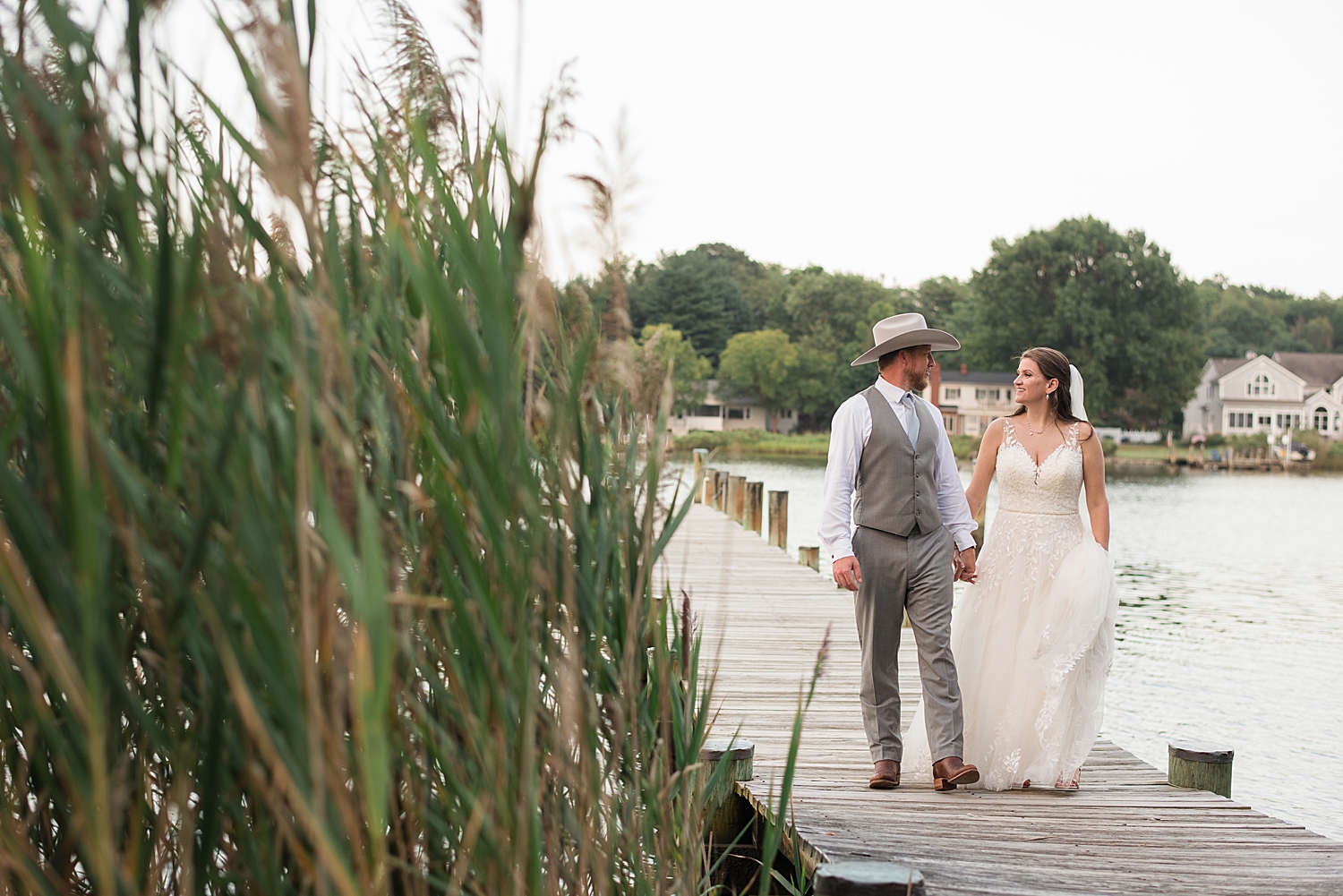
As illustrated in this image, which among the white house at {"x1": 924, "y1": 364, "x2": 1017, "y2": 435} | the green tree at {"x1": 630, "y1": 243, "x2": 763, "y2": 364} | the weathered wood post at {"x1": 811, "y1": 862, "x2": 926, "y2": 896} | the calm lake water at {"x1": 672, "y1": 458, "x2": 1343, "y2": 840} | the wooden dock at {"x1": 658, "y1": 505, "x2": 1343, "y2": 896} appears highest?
the green tree at {"x1": 630, "y1": 243, "x2": 763, "y2": 364}

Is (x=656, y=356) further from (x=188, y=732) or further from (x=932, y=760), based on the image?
(x=932, y=760)

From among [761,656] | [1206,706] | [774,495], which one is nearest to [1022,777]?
[761,656]

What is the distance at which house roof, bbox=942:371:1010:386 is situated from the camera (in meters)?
72.9

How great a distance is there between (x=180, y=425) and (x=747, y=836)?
4.10 m

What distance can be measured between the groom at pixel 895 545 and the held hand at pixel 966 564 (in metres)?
0.09

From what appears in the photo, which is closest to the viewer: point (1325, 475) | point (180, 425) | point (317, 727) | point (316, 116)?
point (317, 727)

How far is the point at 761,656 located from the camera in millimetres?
7398

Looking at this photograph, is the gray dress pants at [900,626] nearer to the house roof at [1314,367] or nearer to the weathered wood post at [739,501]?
the weathered wood post at [739,501]

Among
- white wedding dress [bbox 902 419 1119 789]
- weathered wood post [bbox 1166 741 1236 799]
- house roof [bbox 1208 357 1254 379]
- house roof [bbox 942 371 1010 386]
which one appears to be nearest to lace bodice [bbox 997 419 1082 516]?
white wedding dress [bbox 902 419 1119 789]

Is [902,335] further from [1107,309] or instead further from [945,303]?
[945,303]

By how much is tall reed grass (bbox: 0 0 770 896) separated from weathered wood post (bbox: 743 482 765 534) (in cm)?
1559

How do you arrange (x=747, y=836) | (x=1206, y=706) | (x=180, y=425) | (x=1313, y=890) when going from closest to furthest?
(x=180, y=425) < (x=1313, y=890) < (x=747, y=836) < (x=1206, y=706)

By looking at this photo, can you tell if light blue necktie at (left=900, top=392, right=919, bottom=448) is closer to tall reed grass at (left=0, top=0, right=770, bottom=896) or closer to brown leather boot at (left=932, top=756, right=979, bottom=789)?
brown leather boot at (left=932, top=756, right=979, bottom=789)

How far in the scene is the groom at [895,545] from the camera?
4.24 m
